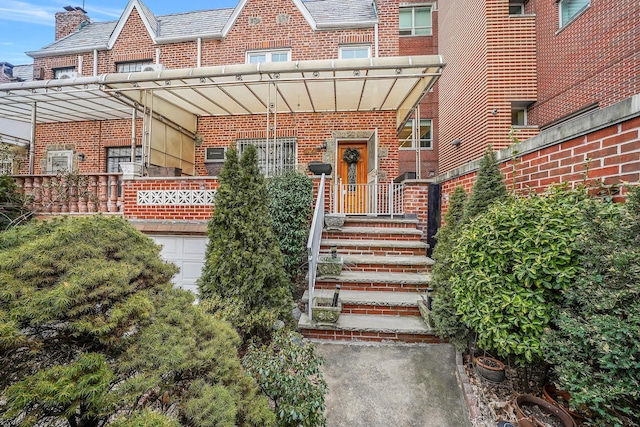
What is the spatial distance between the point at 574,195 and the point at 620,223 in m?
0.65

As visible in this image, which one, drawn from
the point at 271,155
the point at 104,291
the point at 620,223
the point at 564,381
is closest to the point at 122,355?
the point at 104,291

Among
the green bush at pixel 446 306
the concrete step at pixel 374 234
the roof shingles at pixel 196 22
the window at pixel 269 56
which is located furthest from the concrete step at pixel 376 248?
the roof shingles at pixel 196 22

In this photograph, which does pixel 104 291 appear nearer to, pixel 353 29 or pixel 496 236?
pixel 496 236

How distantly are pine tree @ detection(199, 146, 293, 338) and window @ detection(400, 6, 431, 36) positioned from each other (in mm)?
11700

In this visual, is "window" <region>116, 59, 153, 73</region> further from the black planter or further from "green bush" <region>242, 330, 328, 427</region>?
"green bush" <region>242, 330, 328, 427</region>

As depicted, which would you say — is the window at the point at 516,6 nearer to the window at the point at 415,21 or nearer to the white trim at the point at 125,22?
the window at the point at 415,21

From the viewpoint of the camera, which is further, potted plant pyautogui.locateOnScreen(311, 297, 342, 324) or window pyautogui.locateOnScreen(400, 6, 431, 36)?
window pyautogui.locateOnScreen(400, 6, 431, 36)

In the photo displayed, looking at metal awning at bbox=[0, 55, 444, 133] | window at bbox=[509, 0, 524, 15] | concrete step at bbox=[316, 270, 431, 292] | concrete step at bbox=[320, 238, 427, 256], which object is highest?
window at bbox=[509, 0, 524, 15]

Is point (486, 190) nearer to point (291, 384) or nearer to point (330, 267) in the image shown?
point (330, 267)

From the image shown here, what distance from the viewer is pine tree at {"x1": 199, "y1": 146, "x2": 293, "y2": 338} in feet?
8.73

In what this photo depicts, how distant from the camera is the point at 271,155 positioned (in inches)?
306

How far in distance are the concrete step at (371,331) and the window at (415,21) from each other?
12.3 m

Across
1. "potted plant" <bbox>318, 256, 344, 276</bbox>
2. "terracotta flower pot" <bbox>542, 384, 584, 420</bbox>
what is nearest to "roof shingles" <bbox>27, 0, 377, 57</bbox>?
"potted plant" <bbox>318, 256, 344, 276</bbox>

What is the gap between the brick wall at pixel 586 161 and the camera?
1.71 m
